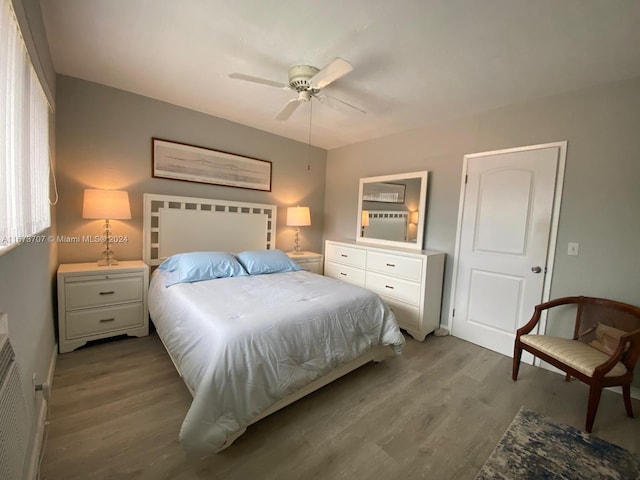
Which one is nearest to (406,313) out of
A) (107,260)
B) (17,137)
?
(107,260)

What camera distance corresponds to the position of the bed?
4.68 ft

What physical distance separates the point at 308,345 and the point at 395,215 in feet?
7.81

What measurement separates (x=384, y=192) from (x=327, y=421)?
2811mm

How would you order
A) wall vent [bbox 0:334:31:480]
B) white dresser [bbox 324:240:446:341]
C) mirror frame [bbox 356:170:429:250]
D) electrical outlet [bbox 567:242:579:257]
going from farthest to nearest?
mirror frame [bbox 356:170:429:250]
white dresser [bbox 324:240:446:341]
electrical outlet [bbox 567:242:579:257]
wall vent [bbox 0:334:31:480]

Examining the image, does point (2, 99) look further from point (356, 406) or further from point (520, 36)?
point (520, 36)

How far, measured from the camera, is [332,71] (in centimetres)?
175

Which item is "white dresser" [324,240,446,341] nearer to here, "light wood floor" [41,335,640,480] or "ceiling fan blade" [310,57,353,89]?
"light wood floor" [41,335,640,480]

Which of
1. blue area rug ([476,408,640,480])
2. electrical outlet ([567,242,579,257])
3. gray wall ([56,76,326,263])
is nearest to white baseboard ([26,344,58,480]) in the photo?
gray wall ([56,76,326,263])

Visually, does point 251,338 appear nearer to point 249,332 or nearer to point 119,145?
point 249,332

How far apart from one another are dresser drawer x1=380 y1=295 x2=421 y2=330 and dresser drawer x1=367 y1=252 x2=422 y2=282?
0.31m

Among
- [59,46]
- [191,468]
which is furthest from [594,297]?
[59,46]

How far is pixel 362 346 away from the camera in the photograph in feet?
6.90

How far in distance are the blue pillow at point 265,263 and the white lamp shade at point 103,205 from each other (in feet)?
3.93

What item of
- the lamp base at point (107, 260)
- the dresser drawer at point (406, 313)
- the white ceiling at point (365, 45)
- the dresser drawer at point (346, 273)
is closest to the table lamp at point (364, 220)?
the dresser drawer at point (346, 273)
